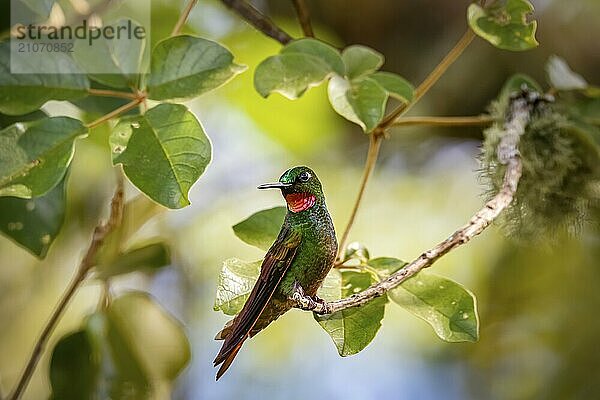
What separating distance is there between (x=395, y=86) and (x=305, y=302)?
0.38 metres

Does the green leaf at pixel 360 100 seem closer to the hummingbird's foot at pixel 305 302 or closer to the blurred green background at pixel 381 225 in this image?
the hummingbird's foot at pixel 305 302

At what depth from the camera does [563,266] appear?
1.84 m

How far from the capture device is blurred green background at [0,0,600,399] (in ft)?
Result: 5.06

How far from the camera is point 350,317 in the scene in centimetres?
61

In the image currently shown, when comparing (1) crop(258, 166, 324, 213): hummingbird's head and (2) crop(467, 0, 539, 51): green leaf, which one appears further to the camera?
(2) crop(467, 0, 539, 51): green leaf

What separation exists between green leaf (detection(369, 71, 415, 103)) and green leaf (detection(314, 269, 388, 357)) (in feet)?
0.73

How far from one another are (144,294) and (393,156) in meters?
0.87

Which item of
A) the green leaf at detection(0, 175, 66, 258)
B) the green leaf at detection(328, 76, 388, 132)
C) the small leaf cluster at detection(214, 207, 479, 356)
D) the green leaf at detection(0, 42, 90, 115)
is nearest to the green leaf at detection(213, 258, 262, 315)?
the small leaf cluster at detection(214, 207, 479, 356)

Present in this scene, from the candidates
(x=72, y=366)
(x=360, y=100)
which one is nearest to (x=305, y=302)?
(x=360, y=100)

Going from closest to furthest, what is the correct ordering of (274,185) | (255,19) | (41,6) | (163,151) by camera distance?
(274,185), (163,151), (41,6), (255,19)

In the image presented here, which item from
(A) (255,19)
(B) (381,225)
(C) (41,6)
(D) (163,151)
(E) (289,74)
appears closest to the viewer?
(D) (163,151)

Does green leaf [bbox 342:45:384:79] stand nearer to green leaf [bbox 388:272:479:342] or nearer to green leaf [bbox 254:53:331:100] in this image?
green leaf [bbox 254:53:331:100]

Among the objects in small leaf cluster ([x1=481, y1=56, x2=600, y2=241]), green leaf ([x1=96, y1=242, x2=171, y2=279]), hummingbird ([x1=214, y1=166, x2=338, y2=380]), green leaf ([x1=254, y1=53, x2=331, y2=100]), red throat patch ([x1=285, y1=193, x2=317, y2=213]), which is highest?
red throat patch ([x1=285, y1=193, x2=317, y2=213])

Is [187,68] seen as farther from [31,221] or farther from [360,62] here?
[31,221]
